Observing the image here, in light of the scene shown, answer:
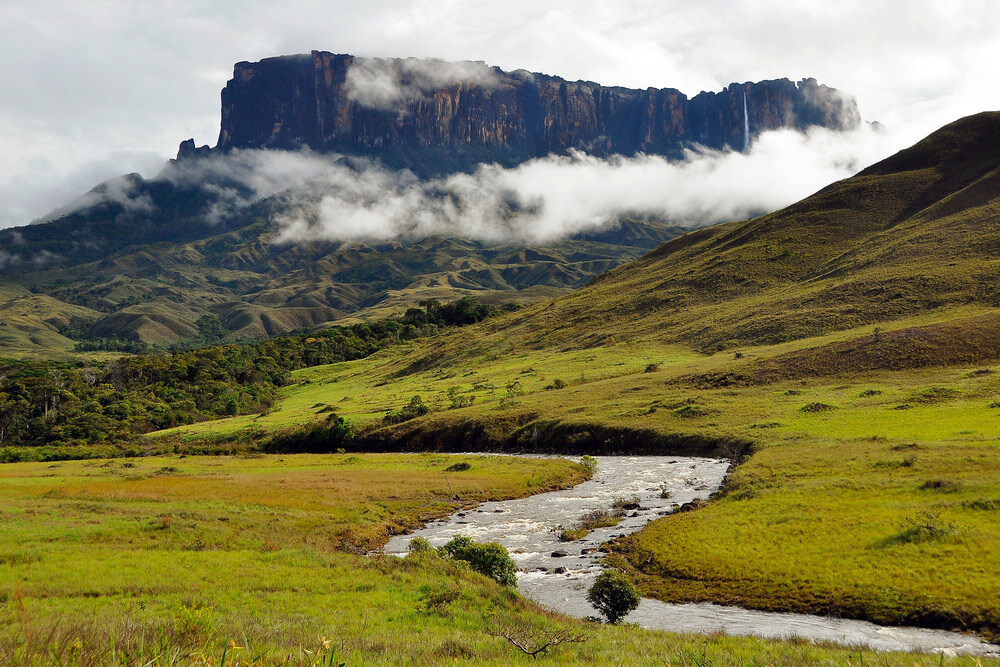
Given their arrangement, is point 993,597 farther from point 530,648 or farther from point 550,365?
point 550,365

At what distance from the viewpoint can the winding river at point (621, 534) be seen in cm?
2282

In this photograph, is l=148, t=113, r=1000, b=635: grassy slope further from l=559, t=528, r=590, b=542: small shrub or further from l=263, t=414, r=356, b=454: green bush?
l=263, t=414, r=356, b=454: green bush

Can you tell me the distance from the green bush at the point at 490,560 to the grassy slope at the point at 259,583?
1930mm

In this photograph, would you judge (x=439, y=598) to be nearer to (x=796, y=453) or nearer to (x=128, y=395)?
(x=796, y=453)

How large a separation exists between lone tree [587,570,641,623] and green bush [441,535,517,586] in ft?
18.7

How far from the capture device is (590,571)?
33875mm

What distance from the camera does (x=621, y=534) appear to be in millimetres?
41406

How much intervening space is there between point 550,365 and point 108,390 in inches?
4308

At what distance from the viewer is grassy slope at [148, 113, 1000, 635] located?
29.5 metres

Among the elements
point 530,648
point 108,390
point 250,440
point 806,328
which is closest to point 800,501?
point 530,648

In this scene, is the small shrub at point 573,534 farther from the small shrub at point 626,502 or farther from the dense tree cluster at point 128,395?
the dense tree cluster at point 128,395

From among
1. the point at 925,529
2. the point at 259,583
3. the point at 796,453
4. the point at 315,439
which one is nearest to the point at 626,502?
the point at 796,453

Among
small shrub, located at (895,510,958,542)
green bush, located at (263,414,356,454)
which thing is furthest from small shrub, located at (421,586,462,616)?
green bush, located at (263,414,356,454)

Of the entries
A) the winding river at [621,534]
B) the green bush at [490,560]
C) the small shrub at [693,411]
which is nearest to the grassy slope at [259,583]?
the green bush at [490,560]
